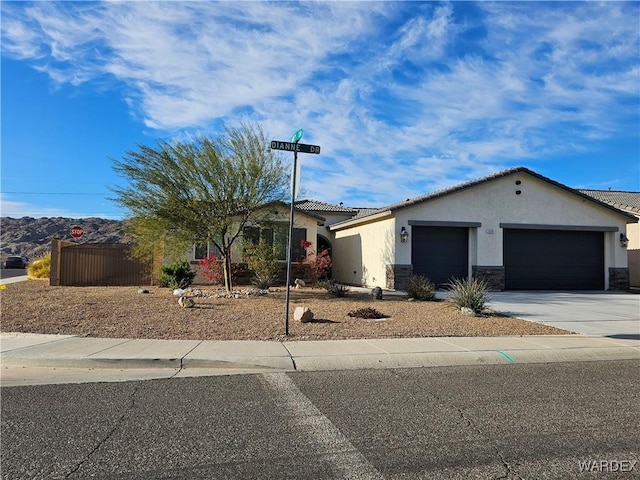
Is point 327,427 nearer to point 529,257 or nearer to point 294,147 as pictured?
point 294,147

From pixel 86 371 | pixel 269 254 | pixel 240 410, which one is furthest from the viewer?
pixel 269 254

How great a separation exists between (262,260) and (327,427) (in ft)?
43.7

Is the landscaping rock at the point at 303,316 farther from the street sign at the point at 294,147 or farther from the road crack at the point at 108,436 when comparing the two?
the road crack at the point at 108,436

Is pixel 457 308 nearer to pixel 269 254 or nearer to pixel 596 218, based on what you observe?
pixel 269 254

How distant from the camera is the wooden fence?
21.2m

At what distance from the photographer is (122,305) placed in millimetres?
13289

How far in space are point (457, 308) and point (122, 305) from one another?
9229 mm

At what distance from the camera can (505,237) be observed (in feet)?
69.2

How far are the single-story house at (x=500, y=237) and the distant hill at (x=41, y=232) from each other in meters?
64.1

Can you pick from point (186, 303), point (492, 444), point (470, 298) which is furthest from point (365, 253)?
point (492, 444)

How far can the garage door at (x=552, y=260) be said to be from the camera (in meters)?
21.1

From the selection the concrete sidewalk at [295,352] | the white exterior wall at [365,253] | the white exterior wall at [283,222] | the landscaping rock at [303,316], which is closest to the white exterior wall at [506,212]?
the white exterior wall at [365,253]

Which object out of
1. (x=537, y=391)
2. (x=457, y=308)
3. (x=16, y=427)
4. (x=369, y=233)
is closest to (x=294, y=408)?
(x=16, y=427)

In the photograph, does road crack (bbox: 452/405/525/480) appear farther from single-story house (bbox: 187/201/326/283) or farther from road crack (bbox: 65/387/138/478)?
single-story house (bbox: 187/201/326/283)
